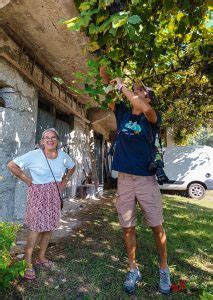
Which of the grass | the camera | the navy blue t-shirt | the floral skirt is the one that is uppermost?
the navy blue t-shirt

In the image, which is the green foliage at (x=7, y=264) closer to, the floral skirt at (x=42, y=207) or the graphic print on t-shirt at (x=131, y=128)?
the floral skirt at (x=42, y=207)

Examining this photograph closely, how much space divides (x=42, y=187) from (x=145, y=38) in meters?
1.83

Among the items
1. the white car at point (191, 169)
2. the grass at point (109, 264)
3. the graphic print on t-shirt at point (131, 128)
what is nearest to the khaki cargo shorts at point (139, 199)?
the graphic print on t-shirt at point (131, 128)

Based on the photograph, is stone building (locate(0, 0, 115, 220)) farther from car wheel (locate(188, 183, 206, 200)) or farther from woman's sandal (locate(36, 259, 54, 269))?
car wheel (locate(188, 183, 206, 200))

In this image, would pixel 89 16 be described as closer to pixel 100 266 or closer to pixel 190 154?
pixel 100 266

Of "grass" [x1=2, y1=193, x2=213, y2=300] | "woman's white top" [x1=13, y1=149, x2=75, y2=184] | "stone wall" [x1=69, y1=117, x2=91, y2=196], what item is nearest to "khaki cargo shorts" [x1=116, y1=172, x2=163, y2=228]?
"grass" [x1=2, y1=193, x2=213, y2=300]

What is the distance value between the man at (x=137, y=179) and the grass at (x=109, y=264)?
233mm

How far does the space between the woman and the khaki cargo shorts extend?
2.48 ft

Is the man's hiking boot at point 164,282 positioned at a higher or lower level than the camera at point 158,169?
lower

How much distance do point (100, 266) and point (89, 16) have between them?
2.54m

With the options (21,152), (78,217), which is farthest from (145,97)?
(78,217)

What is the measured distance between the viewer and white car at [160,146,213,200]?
12.1 meters

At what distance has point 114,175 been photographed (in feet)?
42.4

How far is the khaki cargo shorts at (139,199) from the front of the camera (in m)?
2.89
